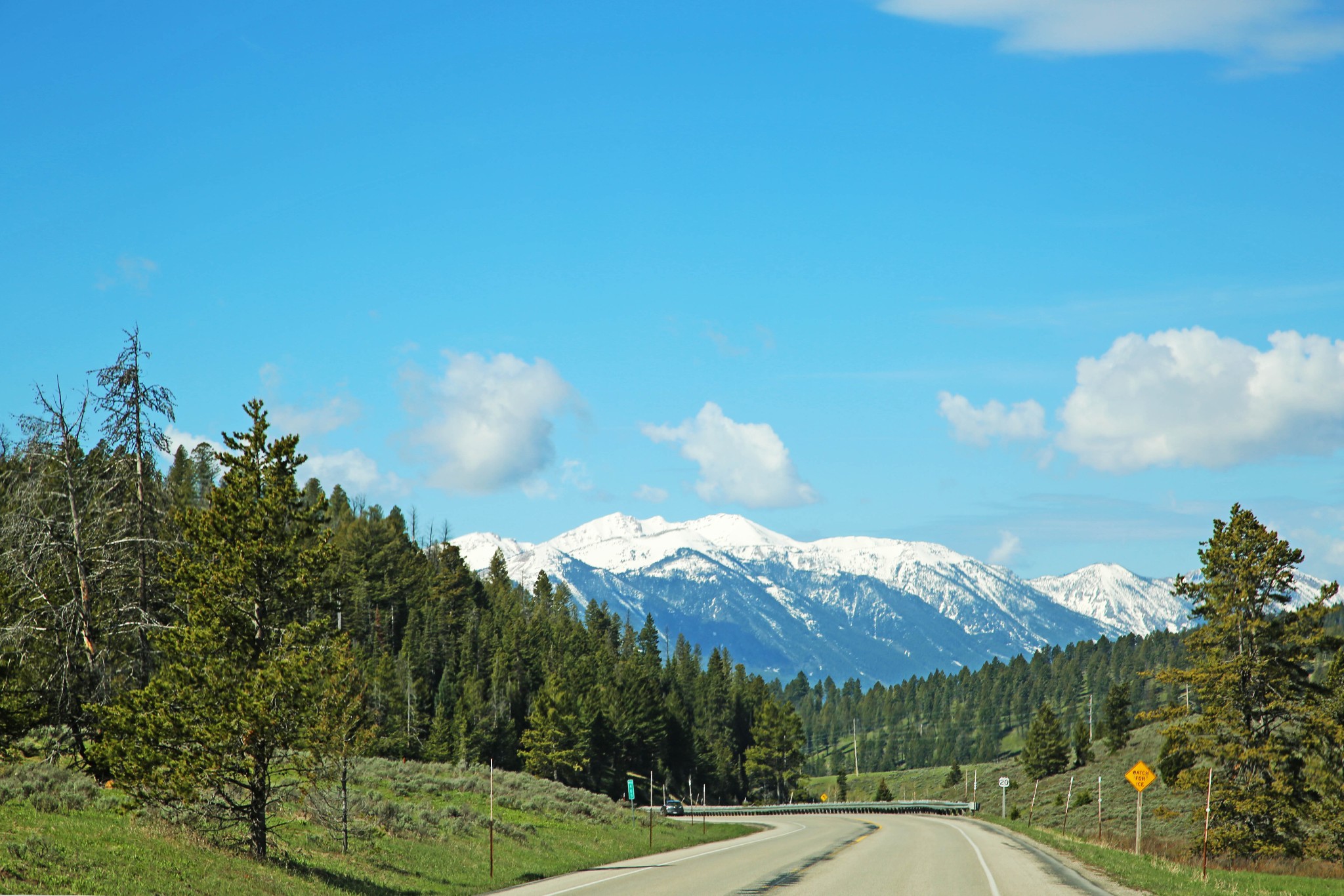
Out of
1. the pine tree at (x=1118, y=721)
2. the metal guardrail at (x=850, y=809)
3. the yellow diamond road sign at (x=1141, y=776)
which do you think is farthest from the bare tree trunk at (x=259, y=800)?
the pine tree at (x=1118, y=721)

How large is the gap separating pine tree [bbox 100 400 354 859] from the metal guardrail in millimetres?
74449

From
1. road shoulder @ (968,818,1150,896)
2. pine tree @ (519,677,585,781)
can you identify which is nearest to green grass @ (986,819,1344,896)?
road shoulder @ (968,818,1150,896)

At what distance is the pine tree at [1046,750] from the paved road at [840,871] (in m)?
79.0

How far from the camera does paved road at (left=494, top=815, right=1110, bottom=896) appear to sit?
23.8m

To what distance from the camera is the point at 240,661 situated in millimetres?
23125

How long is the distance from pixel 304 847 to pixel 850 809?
88127mm

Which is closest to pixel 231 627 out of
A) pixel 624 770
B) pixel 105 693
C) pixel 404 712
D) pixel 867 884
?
pixel 105 693

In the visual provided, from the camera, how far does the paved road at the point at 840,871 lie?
77.9 feet

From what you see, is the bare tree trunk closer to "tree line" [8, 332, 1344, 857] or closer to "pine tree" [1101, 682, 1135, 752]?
"tree line" [8, 332, 1344, 857]

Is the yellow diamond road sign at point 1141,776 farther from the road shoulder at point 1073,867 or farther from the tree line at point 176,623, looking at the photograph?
the tree line at point 176,623

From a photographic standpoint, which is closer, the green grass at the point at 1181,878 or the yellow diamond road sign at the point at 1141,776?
the green grass at the point at 1181,878

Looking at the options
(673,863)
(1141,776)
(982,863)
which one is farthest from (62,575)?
(1141,776)

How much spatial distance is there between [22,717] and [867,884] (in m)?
19.5

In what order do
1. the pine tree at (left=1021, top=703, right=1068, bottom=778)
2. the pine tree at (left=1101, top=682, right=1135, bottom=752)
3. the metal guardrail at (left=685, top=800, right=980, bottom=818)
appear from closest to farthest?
the metal guardrail at (left=685, top=800, right=980, bottom=818)
the pine tree at (left=1101, top=682, right=1135, bottom=752)
the pine tree at (left=1021, top=703, right=1068, bottom=778)
